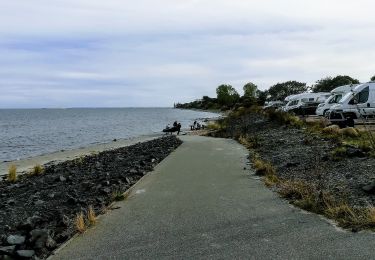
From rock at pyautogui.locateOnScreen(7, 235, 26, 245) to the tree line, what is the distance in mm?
48180

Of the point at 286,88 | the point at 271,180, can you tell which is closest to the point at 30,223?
the point at 271,180

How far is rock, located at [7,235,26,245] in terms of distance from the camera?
761 cm

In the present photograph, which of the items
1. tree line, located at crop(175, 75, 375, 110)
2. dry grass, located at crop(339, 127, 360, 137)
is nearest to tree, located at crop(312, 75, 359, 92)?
tree line, located at crop(175, 75, 375, 110)

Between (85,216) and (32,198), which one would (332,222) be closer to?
(85,216)

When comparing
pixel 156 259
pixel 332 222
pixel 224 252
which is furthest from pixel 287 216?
pixel 156 259

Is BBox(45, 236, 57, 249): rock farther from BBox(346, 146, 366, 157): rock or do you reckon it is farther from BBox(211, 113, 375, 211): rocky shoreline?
BBox(346, 146, 366, 157): rock

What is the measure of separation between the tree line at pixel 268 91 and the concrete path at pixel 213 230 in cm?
4425

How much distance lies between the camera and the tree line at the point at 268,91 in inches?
3648

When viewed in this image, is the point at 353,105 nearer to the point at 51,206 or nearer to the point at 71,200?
the point at 71,200

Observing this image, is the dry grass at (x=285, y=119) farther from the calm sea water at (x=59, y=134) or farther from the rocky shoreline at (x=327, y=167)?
the calm sea water at (x=59, y=134)

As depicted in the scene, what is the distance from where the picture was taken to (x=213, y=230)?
26.0 feet

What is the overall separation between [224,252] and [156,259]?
952mm

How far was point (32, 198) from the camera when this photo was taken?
12.0 m

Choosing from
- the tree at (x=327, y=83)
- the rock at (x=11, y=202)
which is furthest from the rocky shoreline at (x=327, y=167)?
the tree at (x=327, y=83)
